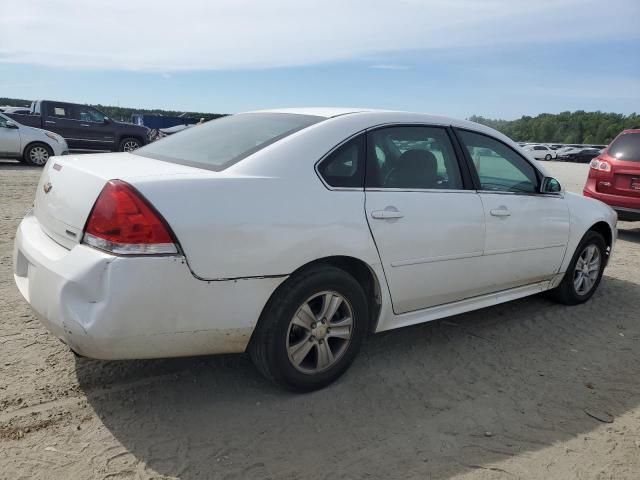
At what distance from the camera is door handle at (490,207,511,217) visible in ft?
12.4

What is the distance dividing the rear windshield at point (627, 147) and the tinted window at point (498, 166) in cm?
Answer: 466

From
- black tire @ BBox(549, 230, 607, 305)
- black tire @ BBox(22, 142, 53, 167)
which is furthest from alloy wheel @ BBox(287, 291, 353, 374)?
black tire @ BBox(22, 142, 53, 167)

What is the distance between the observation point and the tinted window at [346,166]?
303 centimetres

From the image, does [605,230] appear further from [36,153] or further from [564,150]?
[564,150]

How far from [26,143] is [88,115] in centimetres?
427

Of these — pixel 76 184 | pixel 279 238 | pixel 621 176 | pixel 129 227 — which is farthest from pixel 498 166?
pixel 621 176

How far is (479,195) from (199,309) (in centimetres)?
209

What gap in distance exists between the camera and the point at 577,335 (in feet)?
13.9

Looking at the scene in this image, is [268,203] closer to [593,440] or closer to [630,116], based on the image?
[593,440]

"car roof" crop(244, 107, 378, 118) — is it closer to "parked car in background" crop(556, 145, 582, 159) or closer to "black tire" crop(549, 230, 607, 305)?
"black tire" crop(549, 230, 607, 305)

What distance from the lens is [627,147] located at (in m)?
8.11

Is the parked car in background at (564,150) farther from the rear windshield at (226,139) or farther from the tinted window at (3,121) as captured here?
the rear windshield at (226,139)

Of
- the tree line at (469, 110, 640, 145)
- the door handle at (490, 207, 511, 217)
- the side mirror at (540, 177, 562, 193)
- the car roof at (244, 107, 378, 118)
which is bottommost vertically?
the door handle at (490, 207, 511, 217)

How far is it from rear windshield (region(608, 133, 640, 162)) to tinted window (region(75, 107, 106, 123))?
1512 cm
